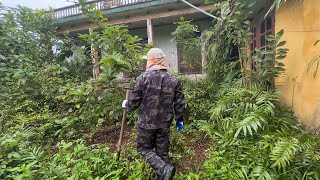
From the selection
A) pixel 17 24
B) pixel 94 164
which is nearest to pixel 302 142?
pixel 94 164

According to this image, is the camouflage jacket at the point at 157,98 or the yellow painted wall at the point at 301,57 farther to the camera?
the yellow painted wall at the point at 301,57

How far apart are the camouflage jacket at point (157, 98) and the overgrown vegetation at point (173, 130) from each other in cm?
62

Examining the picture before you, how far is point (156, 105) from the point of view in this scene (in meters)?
3.00

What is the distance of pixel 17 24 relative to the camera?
9.30m

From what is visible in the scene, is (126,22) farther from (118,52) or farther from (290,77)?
(290,77)

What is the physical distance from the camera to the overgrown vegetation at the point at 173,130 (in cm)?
275

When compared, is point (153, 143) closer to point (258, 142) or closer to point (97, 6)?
point (258, 142)

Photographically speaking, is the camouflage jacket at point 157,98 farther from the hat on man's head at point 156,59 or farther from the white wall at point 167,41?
the white wall at point 167,41

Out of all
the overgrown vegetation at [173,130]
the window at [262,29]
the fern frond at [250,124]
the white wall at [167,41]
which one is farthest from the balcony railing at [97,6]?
the fern frond at [250,124]

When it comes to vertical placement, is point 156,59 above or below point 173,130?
above

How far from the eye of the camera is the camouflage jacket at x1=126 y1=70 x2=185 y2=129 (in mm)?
2998

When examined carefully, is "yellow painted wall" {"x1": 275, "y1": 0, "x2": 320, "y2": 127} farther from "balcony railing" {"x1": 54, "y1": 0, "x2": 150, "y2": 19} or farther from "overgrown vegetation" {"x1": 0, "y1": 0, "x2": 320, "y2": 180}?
"balcony railing" {"x1": 54, "y1": 0, "x2": 150, "y2": 19}

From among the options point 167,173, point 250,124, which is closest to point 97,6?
point 250,124

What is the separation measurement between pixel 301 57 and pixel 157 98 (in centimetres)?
242
